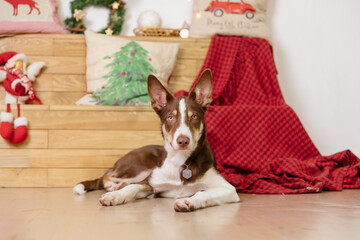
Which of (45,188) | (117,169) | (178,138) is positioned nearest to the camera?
(178,138)

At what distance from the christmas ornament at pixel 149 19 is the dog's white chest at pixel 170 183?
6.88 feet

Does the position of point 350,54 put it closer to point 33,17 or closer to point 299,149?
point 299,149

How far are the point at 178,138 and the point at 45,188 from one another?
139 cm

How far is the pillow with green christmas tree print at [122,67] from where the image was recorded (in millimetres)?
3338

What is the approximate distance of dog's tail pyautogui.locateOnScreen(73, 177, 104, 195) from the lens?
264 cm

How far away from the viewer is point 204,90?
2461 mm

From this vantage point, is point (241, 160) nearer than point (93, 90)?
Yes

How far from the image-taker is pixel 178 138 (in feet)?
6.93

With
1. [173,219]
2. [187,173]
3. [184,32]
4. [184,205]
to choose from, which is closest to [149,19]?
[184,32]

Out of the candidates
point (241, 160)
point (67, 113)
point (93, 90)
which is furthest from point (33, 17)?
point (241, 160)

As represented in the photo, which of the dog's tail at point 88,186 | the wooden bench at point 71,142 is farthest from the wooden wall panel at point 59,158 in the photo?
the dog's tail at point 88,186

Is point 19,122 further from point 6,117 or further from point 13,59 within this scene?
point 13,59

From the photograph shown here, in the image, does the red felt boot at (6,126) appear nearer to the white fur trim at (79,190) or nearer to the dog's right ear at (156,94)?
the white fur trim at (79,190)

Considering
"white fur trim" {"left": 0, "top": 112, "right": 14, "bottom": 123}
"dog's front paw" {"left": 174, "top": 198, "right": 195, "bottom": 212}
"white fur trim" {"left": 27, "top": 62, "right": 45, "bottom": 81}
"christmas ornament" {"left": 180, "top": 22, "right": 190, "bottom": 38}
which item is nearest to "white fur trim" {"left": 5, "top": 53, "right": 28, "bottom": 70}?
"white fur trim" {"left": 27, "top": 62, "right": 45, "bottom": 81}
